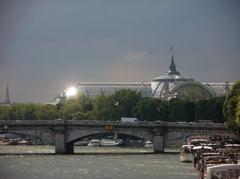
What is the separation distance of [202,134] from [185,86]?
73.7 m

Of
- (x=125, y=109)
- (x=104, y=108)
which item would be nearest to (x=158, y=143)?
(x=125, y=109)

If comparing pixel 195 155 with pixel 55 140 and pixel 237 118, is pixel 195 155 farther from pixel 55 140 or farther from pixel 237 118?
pixel 55 140

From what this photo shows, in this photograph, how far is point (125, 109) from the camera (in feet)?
466

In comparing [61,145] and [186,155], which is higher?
[61,145]

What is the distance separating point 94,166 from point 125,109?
7204cm

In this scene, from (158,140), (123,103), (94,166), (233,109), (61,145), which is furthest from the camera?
(123,103)

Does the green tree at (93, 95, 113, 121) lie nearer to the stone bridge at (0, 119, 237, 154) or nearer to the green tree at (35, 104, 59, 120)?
the green tree at (35, 104, 59, 120)

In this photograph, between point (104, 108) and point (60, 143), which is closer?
point (60, 143)

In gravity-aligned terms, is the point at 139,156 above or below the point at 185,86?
below

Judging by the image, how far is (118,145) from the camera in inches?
4530

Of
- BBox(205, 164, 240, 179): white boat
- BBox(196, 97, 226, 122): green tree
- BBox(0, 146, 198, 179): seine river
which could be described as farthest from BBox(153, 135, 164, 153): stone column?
BBox(205, 164, 240, 179): white boat

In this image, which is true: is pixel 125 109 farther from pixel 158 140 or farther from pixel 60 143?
pixel 60 143

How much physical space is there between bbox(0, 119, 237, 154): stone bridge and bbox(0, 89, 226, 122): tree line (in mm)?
28595

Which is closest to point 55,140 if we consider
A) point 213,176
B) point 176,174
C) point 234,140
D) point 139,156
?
point 139,156
